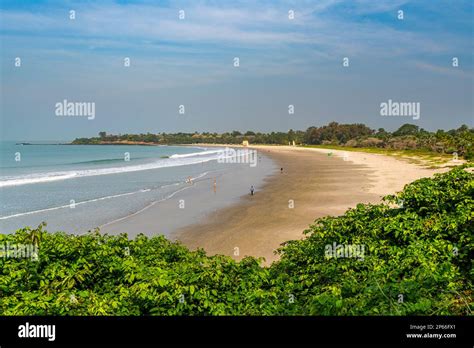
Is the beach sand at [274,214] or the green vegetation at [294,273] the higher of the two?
the green vegetation at [294,273]

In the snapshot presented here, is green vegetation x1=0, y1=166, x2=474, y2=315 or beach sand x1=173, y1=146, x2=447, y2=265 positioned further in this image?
beach sand x1=173, y1=146, x2=447, y2=265

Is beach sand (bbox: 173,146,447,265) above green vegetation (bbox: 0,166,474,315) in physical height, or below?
below

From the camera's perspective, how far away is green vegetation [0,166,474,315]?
7.28m

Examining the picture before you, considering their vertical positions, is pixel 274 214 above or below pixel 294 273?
Result: below

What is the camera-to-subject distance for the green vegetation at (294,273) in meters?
7.28

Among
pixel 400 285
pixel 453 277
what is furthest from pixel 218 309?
pixel 453 277

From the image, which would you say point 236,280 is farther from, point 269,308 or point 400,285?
point 400,285

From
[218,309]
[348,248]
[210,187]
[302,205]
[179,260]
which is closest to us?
[218,309]

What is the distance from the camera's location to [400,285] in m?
7.51

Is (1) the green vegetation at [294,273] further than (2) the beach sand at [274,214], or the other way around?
(2) the beach sand at [274,214]

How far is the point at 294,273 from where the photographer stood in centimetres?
1005

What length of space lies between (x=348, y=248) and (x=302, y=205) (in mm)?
22616

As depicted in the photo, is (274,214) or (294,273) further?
(274,214)
